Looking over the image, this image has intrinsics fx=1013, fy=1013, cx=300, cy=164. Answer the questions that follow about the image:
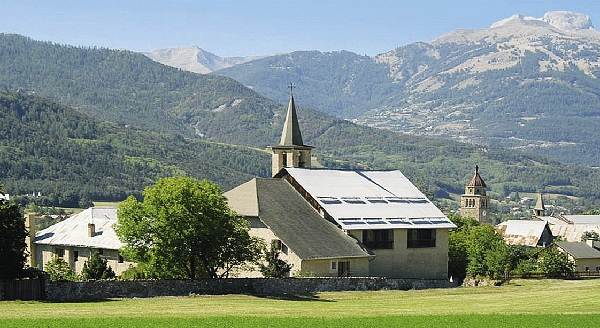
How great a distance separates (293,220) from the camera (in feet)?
263

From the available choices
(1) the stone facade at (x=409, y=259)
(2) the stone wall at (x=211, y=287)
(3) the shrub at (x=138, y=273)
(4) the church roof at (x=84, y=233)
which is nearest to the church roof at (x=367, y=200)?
(1) the stone facade at (x=409, y=259)

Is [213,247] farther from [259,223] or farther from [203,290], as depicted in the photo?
[259,223]

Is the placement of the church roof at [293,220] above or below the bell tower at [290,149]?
Answer: below

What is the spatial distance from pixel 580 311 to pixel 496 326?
1176 cm

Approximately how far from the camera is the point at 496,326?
4628cm

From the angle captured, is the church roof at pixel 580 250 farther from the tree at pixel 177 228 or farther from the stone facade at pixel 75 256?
the tree at pixel 177 228

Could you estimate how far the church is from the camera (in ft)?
254

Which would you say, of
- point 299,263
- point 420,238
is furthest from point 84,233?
point 420,238

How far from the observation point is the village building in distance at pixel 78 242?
276ft

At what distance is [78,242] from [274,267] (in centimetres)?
2209

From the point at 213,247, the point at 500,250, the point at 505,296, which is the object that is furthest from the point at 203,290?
the point at 500,250

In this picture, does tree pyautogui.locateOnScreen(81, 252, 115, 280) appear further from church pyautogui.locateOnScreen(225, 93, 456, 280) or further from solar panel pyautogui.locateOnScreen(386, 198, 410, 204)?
solar panel pyautogui.locateOnScreen(386, 198, 410, 204)

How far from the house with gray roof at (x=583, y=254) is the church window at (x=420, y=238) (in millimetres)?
43873

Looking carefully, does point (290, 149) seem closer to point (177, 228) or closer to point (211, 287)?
point (177, 228)
